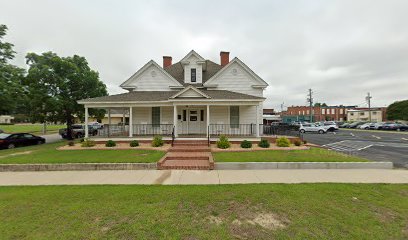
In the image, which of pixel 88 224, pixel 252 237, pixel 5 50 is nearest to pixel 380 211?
pixel 252 237

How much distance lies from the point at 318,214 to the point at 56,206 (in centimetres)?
A: 635

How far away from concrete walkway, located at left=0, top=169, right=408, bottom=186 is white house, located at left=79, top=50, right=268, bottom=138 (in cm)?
645

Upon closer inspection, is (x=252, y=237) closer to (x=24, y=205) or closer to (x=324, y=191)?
(x=324, y=191)

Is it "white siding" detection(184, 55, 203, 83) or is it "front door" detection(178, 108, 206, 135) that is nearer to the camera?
"front door" detection(178, 108, 206, 135)

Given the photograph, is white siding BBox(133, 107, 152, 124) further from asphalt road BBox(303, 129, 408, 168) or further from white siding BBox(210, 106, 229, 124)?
asphalt road BBox(303, 129, 408, 168)

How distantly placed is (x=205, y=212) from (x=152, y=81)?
15677 millimetres

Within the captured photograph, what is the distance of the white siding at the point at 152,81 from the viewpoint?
18109 mm

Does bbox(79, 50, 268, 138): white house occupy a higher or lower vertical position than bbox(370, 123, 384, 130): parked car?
higher

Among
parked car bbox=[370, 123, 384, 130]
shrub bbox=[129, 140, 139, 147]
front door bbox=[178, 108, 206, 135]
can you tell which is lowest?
shrub bbox=[129, 140, 139, 147]

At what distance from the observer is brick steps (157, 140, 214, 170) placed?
869cm

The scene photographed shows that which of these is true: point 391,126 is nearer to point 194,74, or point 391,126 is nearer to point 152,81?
point 194,74

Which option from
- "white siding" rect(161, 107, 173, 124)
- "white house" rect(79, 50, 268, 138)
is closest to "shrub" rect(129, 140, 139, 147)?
"white house" rect(79, 50, 268, 138)

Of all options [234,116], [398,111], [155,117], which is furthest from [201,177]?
[398,111]

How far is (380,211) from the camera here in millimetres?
4574
